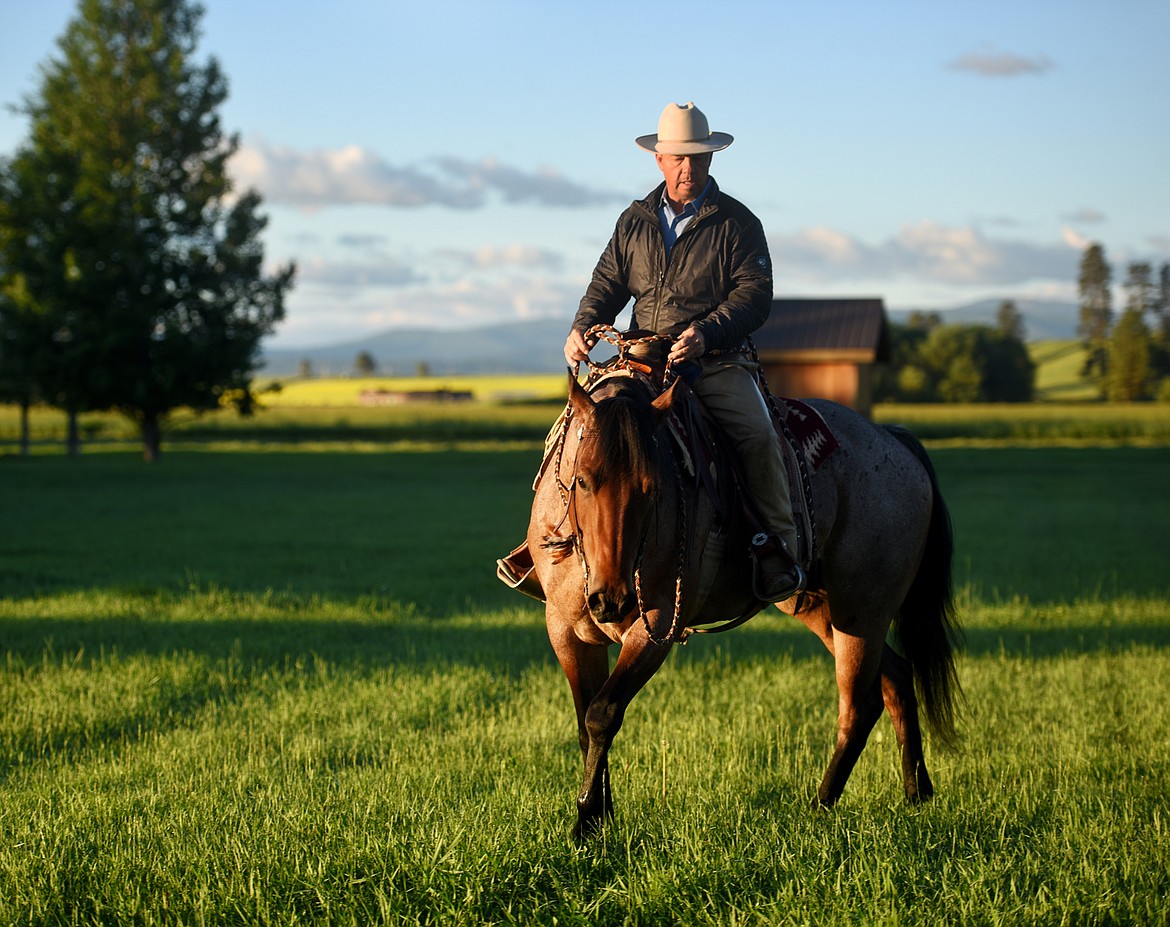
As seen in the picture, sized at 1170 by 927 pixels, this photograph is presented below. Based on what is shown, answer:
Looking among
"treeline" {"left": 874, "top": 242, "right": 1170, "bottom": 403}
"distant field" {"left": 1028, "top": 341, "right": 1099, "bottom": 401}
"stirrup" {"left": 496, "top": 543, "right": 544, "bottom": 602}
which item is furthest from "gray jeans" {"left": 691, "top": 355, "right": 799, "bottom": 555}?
"distant field" {"left": 1028, "top": 341, "right": 1099, "bottom": 401}

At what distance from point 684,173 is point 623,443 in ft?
5.83

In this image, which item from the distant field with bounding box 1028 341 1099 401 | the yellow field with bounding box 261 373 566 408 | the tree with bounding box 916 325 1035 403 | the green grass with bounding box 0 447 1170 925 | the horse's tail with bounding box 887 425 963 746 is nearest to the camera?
the green grass with bounding box 0 447 1170 925

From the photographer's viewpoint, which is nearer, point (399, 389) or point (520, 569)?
point (520, 569)

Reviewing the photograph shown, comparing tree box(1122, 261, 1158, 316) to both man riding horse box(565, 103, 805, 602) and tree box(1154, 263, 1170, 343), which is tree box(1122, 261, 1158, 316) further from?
man riding horse box(565, 103, 805, 602)

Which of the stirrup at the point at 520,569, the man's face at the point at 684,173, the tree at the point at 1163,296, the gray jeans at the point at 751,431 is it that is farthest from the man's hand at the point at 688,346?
the tree at the point at 1163,296

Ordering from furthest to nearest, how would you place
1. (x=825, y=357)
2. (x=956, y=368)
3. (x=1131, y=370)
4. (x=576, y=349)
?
(x=1131, y=370), (x=956, y=368), (x=825, y=357), (x=576, y=349)

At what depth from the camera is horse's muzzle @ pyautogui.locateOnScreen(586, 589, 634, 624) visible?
496 centimetres

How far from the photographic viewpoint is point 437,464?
4488 centimetres

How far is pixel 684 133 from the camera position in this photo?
597 cm

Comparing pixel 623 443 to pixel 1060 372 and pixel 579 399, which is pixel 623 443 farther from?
pixel 1060 372

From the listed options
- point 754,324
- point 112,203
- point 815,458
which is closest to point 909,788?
point 815,458

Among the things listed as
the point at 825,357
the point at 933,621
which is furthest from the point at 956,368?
the point at 933,621

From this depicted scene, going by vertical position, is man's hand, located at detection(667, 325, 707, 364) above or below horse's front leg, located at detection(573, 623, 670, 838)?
above

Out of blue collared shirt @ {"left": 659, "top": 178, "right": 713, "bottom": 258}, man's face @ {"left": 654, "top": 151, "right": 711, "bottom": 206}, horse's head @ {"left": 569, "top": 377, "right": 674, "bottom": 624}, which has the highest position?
man's face @ {"left": 654, "top": 151, "right": 711, "bottom": 206}
